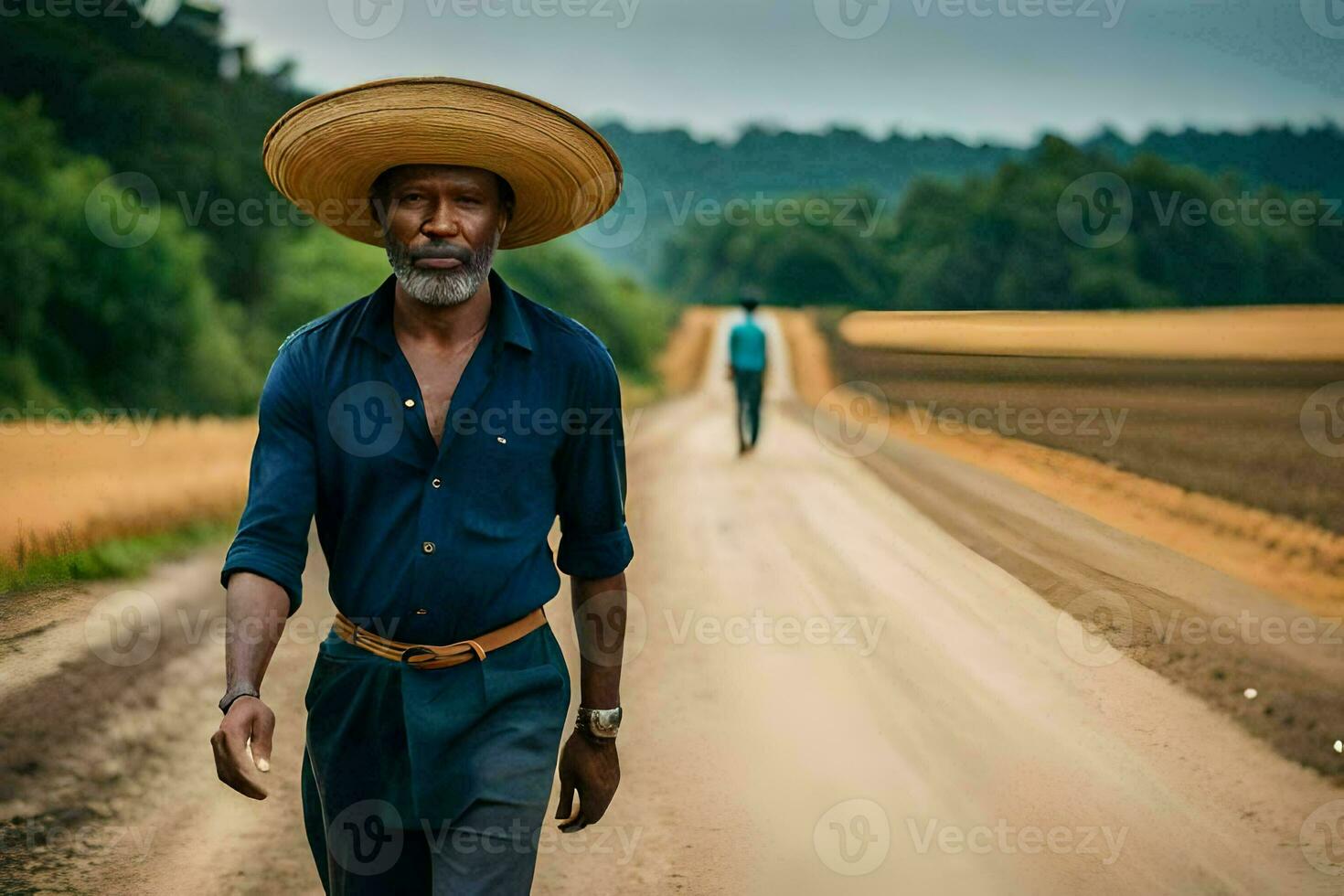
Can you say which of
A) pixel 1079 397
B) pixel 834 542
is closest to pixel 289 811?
pixel 834 542

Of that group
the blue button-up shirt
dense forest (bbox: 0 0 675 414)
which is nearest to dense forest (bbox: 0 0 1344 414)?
dense forest (bbox: 0 0 675 414)

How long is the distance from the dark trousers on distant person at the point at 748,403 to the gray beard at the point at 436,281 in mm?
12960

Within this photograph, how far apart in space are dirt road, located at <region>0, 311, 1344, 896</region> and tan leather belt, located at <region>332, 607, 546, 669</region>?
2.09 meters

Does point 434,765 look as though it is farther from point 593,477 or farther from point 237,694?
point 593,477

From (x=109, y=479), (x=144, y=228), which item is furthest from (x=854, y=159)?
(x=109, y=479)

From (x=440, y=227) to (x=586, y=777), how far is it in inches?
46.5

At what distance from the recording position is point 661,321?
6450 centimetres

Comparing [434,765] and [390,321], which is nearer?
[434,765]

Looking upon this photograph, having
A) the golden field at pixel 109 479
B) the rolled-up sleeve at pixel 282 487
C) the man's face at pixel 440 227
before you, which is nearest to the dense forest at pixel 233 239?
the golden field at pixel 109 479

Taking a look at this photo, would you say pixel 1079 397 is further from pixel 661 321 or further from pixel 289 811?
pixel 661 321

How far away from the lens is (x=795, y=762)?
19.2ft

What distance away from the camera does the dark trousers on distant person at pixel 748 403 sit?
51.6 ft

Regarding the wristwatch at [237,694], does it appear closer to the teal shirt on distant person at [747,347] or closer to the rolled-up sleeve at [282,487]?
the rolled-up sleeve at [282,487]

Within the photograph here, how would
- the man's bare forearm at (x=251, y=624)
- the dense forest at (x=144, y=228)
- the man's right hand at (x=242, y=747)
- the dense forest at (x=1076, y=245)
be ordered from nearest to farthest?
1. the man's right hand at (x=242, y=747)
2. the man's bare forearm at (x=251, y=624)
3. the dense forest at (x=144, y=228)
4. the dense forest at (x=1076, y=245)
